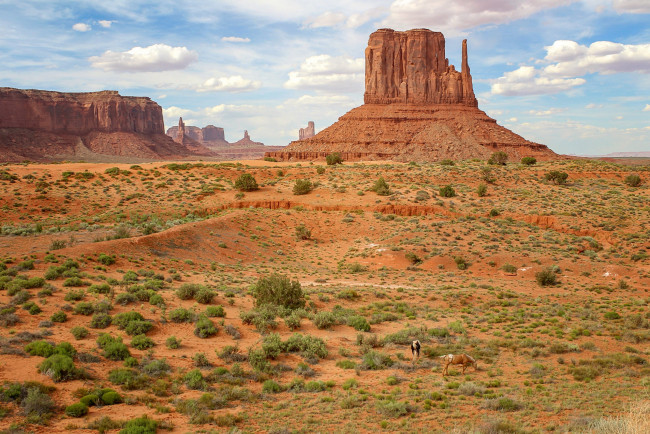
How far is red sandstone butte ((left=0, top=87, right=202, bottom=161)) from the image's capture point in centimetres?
13150

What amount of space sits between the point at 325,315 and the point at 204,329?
4555mm

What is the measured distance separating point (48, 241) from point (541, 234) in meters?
33.9

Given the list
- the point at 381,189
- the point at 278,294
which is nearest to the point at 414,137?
the point at 381,189

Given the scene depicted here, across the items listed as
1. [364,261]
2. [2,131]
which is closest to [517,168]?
[364,261]

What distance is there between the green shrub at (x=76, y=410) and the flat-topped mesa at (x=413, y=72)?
415 ft

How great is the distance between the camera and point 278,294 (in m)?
18.4

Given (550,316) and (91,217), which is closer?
(550,316)

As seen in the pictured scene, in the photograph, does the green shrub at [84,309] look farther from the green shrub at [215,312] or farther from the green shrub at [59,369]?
the green shrub at [59,369]

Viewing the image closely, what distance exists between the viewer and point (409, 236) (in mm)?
34094

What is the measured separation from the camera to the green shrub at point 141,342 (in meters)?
13.0

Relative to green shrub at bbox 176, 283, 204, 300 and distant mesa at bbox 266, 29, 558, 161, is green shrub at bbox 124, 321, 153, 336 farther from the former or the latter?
distant mesa at bbox 266, 29, 558, 161

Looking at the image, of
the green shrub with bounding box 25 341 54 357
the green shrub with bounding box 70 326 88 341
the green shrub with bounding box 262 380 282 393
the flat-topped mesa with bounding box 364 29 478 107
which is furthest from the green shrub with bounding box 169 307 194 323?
the flat-topped mesa with bounding box 364 29 478 107

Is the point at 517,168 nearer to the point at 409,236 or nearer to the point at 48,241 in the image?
the point at 409,236

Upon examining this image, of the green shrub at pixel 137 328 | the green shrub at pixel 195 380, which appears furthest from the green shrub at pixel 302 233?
the green shrub at pixel 195 380
